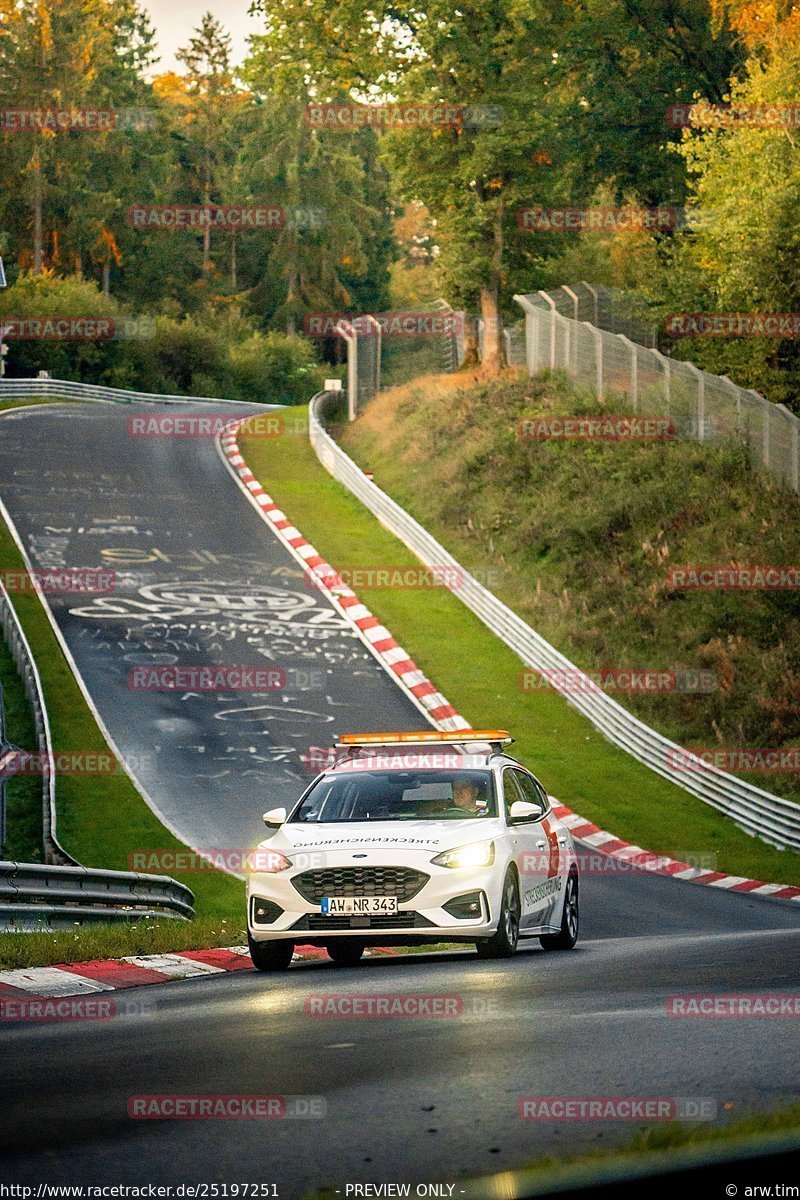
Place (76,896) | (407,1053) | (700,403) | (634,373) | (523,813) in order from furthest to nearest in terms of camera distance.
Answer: (634,373) → (700,403) → (76,896) → (523,813) → (407,1053)

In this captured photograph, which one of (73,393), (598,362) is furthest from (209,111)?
(598,362)

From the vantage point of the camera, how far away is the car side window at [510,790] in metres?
13.3

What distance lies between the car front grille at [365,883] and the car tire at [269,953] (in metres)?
0.50

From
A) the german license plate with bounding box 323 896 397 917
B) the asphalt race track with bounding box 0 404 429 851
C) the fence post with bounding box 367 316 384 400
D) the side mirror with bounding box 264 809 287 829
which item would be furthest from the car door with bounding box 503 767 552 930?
the fence post with bounding box 367 316 384 400

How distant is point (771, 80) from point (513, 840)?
119 ft

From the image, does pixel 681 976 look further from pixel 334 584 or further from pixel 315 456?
pixel 315 456

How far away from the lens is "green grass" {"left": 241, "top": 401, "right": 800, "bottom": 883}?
24266 millimetres

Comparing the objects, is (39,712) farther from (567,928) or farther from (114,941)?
(567,928)

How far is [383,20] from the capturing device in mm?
52375

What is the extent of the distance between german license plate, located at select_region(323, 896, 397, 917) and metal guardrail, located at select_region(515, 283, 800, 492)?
80.7 feet

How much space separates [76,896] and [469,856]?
3.99 metres

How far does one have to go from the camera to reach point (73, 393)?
237 ft

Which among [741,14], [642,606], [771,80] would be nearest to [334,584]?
[642,606]

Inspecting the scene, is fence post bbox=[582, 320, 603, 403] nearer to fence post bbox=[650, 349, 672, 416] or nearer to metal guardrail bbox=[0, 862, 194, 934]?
fence post bbox=[650, 349, 672, 416]
